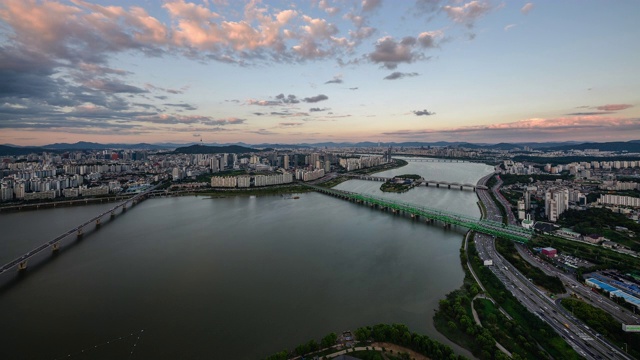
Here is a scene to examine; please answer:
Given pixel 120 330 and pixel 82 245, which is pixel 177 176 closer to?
pixel 82 245

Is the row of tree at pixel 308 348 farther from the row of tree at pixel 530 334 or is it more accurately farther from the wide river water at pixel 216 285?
the row of tree at pixel 530 334

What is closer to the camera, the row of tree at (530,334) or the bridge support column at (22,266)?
the row of tree at (530,334)

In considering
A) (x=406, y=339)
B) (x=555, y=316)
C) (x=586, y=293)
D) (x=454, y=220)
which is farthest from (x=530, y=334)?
(x=454, y=220)

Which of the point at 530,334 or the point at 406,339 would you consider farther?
the point at 530,334

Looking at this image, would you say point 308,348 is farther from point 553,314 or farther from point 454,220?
point 454,220

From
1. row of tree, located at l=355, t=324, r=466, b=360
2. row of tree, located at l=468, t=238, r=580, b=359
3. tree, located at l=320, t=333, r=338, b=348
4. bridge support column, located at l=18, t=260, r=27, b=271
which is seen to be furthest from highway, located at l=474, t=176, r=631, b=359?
bridge support column, located at l=18, t=260, r=27, b=271

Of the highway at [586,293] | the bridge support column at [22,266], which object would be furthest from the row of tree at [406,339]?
the bridge support column at [22,266]

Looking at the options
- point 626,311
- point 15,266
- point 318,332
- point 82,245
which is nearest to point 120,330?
point 318,332

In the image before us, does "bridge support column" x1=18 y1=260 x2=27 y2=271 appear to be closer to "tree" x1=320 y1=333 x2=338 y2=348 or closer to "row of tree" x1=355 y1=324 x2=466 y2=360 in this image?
"tree" x1=320 y1=333 x2=338 y2=348
